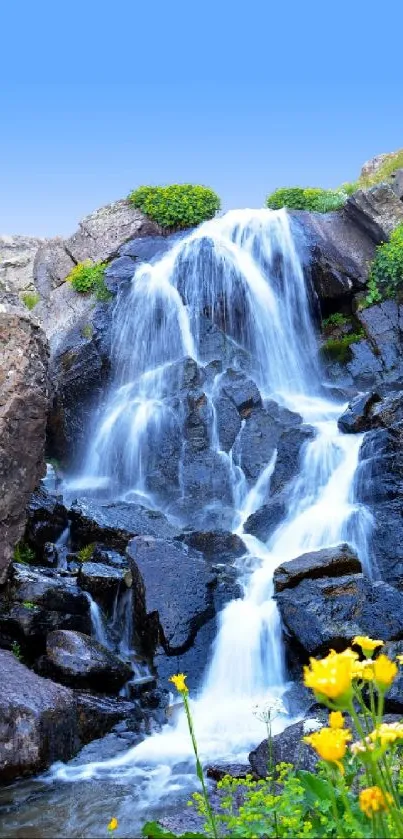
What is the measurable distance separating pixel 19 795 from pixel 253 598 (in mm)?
3765

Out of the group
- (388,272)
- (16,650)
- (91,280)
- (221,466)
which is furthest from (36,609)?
(388,272)

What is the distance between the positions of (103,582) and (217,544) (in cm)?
188

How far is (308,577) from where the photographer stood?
328 inches

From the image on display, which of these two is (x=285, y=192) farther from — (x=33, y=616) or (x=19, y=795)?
(x=19, y=795)

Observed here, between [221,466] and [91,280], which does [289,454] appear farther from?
[91,280]

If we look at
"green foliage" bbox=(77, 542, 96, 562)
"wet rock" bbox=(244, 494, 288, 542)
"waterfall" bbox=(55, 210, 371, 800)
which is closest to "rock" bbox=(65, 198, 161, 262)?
"waterfall" bbox=(55, 210, 371, 800)

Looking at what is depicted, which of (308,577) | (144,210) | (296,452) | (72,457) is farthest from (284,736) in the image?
(144,210)

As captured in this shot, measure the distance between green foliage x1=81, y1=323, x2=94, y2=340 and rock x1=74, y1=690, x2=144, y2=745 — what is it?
9.41 meters

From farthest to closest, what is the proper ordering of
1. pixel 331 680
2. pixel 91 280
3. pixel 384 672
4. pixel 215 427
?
1. pixel 91 280
2. pixel 215 427
3. pixel 384 672
4. pixel 331 680

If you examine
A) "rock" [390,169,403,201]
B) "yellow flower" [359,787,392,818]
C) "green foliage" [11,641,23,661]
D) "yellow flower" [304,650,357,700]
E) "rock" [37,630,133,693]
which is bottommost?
"yellow flower" [359,787,392,818]

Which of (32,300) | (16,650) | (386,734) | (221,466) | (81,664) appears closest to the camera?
(386,734)

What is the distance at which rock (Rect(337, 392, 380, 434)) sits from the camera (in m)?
11.9

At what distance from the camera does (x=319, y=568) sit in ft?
27.2

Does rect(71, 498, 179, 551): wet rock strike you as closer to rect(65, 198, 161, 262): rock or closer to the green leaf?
Answer: the green leaf
